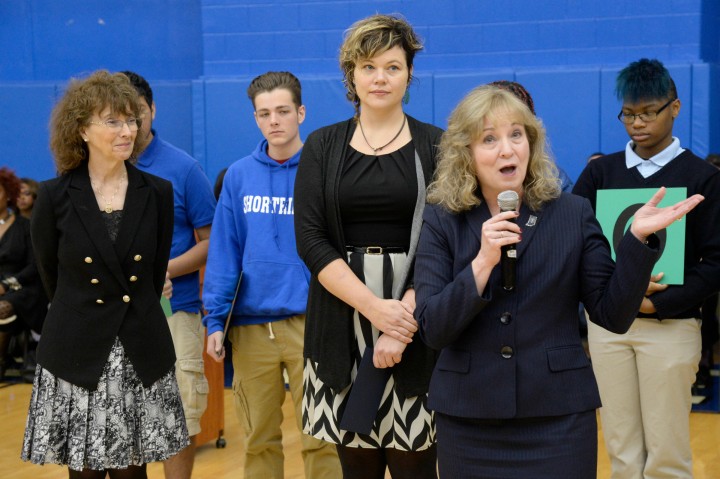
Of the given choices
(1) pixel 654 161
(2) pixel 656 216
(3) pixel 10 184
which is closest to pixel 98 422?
(2) pixel 656 216

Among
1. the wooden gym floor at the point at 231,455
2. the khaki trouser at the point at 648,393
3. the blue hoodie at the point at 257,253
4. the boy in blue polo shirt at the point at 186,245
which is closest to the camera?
the khaki trouser at the point at 648,393

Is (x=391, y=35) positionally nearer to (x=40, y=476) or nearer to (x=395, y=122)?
(x=395, y=122)

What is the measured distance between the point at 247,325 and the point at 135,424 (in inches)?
26.1

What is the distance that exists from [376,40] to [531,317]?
1.00 m

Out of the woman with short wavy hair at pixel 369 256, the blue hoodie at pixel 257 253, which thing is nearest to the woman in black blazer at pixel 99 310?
the blue hoodie at pixel 257 253

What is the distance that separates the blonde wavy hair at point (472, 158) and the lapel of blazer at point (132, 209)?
1.19 metres

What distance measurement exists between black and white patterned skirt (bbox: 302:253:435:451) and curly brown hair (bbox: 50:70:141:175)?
40.0 inches

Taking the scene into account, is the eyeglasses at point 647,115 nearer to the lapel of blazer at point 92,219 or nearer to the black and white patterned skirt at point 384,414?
the black and white patterned skirt at point 384,414

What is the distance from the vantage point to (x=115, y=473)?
3055 millimetres

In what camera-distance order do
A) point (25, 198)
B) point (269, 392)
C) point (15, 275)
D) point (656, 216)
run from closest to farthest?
point (656, 216), point (269, 392), point (15, 275), point (25, 198)

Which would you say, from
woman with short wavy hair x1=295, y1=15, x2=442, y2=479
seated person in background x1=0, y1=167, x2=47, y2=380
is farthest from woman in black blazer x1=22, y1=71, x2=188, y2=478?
seated person in background x1=0, y1=167, x2=47, y2=380

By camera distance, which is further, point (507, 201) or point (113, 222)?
point (113, 222)

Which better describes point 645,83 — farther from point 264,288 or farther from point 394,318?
point 264,288

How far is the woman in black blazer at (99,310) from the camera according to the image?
117 inches
